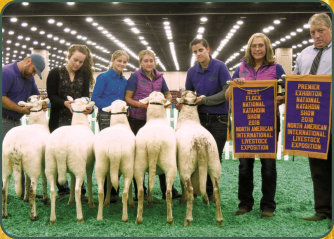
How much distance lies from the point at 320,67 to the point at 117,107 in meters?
2.98

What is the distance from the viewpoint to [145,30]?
64.2 ft

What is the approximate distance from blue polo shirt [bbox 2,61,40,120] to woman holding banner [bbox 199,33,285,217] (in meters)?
3.40

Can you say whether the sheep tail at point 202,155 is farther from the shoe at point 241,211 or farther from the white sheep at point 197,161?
the shoe at point 241,211

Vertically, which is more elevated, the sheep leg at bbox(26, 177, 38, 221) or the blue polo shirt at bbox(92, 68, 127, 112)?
the blue polo shirt at bbox(92, 68, 127, 112)

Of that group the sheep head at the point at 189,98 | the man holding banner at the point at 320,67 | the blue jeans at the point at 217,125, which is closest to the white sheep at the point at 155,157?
the sheep head at the point at 189,98

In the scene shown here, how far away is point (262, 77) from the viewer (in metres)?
4.84

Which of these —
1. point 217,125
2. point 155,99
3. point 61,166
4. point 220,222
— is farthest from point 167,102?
point 220,222

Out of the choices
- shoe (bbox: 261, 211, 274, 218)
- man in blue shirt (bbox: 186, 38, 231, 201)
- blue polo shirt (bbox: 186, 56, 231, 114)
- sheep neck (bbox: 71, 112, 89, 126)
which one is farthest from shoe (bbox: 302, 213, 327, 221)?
sheep neck (bbox: 71, 112, 89, 126)

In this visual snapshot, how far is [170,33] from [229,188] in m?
15.1

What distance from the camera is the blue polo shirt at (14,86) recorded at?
539 cm

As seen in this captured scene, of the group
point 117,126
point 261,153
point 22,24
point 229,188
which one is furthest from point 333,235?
point 22,24

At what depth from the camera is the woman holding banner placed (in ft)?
15.6

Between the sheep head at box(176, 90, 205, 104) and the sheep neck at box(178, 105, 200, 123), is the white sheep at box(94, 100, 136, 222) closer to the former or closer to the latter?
the sheep neck at box(178, 105, 200, 123)

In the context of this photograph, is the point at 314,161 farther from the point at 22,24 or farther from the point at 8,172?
the point at 22,24
